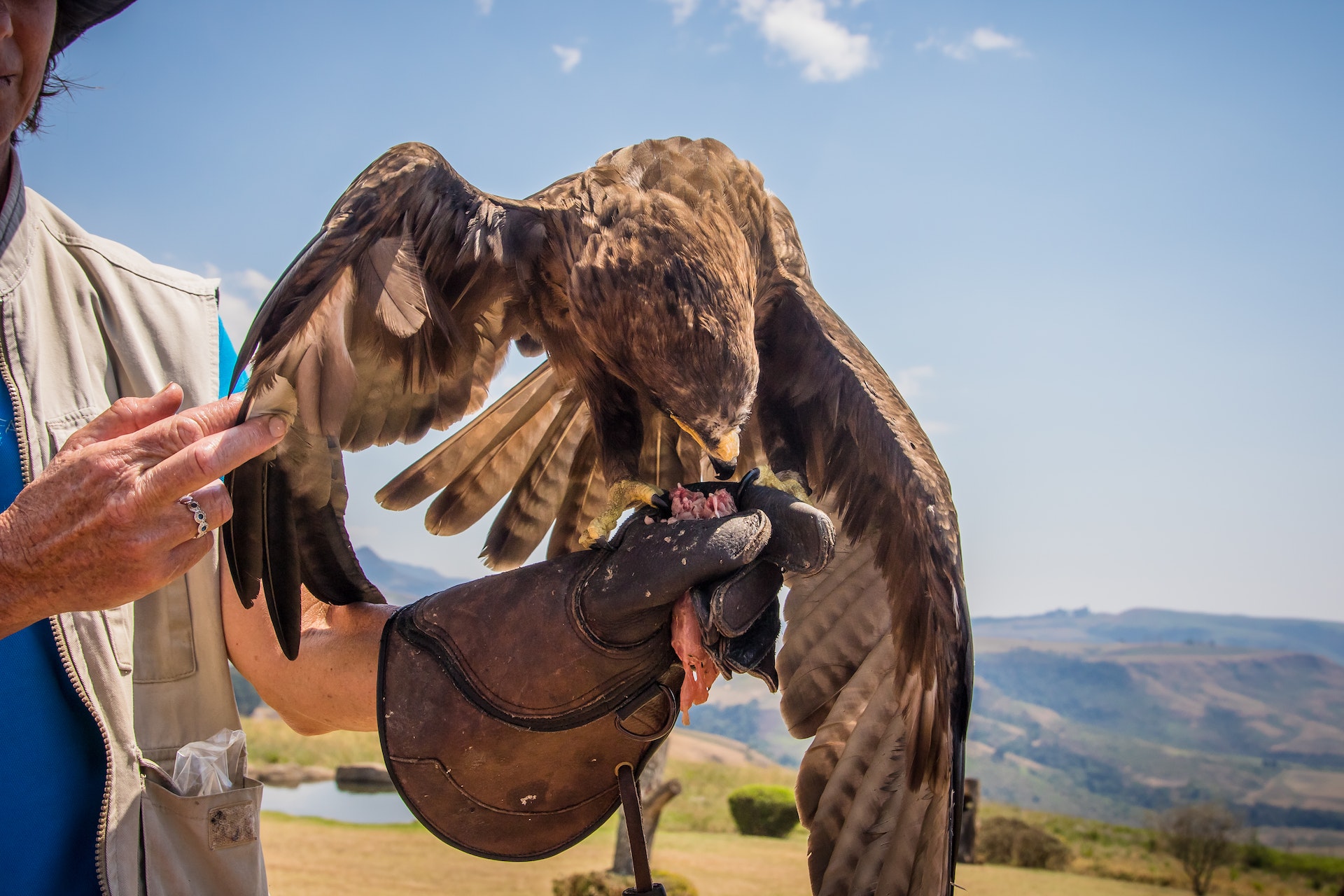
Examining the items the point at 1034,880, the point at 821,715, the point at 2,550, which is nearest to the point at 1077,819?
the point at 1034,880

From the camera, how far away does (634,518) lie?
1.72 metres

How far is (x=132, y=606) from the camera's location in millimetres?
1589

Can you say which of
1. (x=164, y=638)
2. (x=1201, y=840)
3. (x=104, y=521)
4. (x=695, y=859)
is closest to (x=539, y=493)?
(x=164, y=638)

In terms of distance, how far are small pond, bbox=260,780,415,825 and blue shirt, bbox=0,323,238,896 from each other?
961cm

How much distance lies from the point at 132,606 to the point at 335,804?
413 inches

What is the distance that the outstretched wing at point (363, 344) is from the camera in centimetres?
160

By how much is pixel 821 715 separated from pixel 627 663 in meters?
0.89

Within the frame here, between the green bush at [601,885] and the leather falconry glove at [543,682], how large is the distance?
618 centimetres

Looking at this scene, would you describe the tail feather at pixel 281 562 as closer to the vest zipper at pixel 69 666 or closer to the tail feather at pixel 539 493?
the vest zipper at pixel 69 666

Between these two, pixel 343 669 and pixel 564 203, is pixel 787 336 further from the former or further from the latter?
pixel 343 669

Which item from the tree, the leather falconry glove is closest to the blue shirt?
the leather falconry glove

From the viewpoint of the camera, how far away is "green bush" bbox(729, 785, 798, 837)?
10734 millimetres

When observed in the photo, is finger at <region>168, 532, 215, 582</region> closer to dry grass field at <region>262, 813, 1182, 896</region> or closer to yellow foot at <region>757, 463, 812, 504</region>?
yellow foot at <region>757, 463, 812, 504</region>

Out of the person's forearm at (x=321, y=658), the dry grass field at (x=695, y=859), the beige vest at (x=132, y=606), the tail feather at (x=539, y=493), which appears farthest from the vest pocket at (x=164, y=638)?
the dry grass field at (x=695, y=859)
